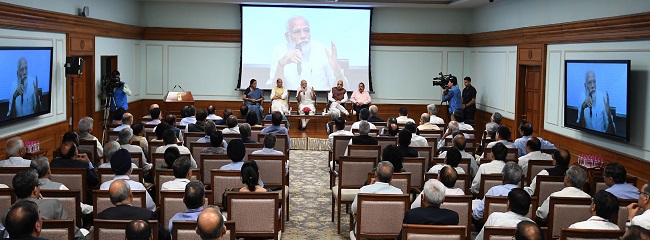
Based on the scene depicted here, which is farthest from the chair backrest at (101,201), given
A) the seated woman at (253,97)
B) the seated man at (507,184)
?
the seated woman at (253,97)

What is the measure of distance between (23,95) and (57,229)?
6624 mm

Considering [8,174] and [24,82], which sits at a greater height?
[24,82]

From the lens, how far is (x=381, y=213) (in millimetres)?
6141

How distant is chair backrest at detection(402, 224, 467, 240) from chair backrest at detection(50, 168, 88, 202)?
3422mm

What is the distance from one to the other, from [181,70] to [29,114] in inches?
301

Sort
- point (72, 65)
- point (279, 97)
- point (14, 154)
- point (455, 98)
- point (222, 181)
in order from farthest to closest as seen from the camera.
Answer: point (279, 97), point (455, 98), point (72, 65), point (14, 154), point (222, 181)

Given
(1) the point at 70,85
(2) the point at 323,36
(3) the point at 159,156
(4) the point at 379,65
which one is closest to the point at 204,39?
(2) the point at 323,36

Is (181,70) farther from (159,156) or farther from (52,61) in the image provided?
(159,156)

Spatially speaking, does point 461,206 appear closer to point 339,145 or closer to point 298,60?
point 339,145

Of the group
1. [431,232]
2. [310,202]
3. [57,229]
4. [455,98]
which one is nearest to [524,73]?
[455,98]

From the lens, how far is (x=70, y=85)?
514 inches

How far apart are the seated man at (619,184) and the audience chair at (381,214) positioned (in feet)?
6.86

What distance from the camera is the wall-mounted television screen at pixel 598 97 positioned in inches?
392

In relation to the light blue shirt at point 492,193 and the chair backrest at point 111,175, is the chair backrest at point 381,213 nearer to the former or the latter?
the light blue shirt at point 492,193
